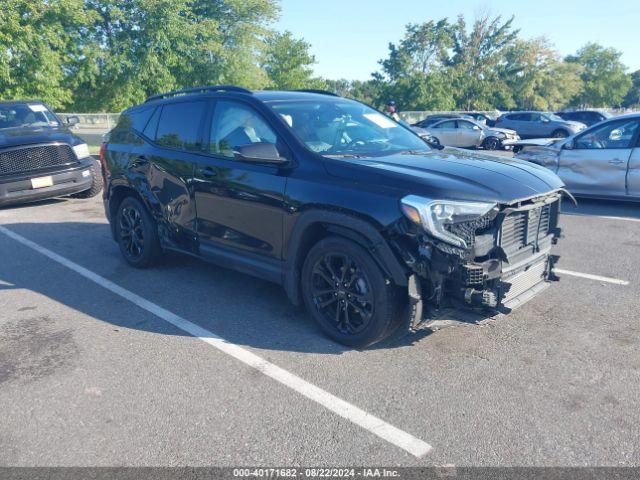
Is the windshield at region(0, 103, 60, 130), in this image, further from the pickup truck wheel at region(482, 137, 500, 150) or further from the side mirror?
the pickup truck wheel at region(482, 137, 500, 150)

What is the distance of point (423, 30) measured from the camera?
172 ft

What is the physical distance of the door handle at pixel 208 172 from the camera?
473 cm

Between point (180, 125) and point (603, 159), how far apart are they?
6926mm

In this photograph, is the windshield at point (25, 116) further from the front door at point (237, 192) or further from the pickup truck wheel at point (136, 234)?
the front door at point (237, 192)

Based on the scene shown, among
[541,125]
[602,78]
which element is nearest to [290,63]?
[541,125]

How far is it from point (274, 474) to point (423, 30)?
55.3 meters

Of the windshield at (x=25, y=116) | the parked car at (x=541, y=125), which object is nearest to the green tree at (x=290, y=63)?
the parked car at (x=541, y=125)

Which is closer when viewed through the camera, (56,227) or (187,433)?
(187,433)

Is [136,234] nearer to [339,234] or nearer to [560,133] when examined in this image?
[339,234]

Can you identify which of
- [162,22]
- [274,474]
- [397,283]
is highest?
[162,22]

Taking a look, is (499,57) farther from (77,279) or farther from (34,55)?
(77,279)

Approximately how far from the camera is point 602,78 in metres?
76.8

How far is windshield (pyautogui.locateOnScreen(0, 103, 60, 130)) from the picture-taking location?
407 inches

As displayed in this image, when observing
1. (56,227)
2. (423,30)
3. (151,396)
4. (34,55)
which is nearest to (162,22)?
(34,55)
